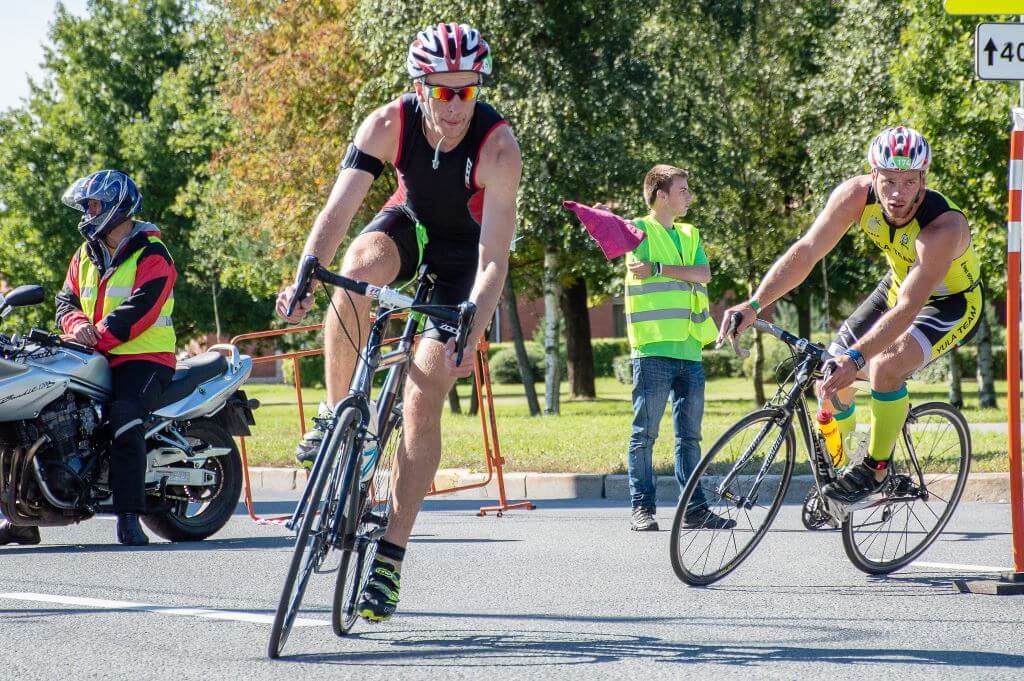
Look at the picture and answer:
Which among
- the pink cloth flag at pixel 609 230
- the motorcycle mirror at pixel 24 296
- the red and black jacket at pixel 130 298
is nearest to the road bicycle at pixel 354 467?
the motorcycle mirror at pixel 24 296

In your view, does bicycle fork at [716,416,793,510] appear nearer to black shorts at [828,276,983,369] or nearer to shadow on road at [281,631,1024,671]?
black shorts at [828,276,983,369]

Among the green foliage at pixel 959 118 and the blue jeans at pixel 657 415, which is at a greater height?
the green foliage at pixel 959 118

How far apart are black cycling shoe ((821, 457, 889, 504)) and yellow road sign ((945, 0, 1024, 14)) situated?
2.11m

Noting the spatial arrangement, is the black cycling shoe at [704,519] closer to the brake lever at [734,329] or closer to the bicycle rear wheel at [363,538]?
the brake lever at [734,329]

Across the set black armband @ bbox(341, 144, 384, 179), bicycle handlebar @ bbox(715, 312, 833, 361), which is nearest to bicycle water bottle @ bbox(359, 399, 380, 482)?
black armband @ bbox(341, 144, 384, 179)

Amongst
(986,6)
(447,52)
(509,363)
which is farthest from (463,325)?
(509,363)

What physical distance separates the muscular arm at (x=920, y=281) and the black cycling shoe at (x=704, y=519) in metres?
0.97

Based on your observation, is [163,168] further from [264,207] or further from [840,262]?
[840,262]

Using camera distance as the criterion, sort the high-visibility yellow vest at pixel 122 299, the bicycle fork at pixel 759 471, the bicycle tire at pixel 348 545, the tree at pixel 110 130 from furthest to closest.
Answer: the tree at pixel 110 130
the high-visibility yellow vest at pixel 122 299
the bicycle fork at pixel 759 471
the bicycle tire at pixel 348 545

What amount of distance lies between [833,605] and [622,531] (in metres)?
2.81

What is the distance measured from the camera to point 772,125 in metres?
31.0

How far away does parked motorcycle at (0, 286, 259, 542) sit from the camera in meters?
7.27

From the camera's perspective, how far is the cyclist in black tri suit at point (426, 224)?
15.8 ft

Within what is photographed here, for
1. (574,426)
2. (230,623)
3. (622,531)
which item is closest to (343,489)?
(230,623)
